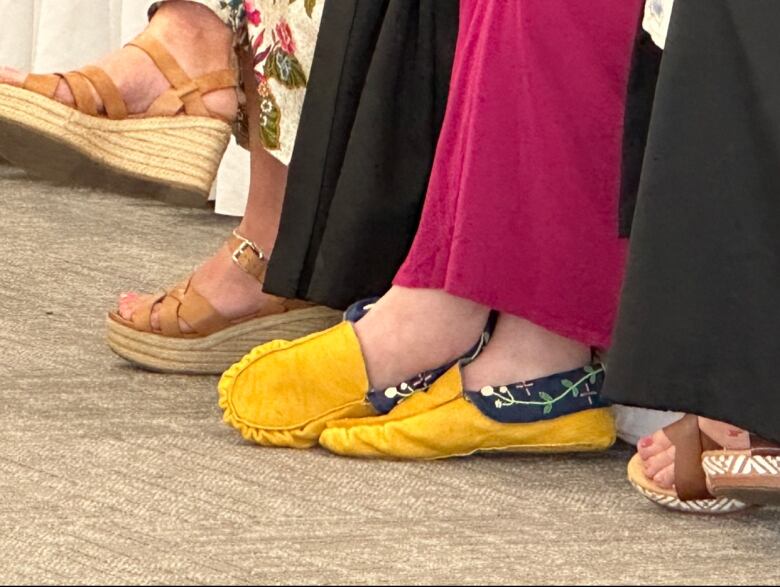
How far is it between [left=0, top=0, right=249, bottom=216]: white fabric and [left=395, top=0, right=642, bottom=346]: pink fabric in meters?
1.38

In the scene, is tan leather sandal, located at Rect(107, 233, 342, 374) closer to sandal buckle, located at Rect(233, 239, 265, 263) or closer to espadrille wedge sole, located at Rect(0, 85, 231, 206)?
sandal buckle, located at Rect(233, 239, 265, 263)

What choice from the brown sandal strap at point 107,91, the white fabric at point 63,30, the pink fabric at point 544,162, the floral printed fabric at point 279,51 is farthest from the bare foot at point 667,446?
the white fabric at point 63,30

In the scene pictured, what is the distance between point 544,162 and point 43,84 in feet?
1.57

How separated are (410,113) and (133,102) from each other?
270 mm

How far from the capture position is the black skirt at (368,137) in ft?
4.21

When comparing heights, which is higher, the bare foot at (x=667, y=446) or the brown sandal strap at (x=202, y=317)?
the bare foot at (x=667, y=446)

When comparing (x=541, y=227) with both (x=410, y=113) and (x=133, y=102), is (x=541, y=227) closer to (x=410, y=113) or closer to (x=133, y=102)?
(x=410, y=113)

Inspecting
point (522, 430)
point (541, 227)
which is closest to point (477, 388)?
point (522, 430)

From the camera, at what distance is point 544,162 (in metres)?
1.16

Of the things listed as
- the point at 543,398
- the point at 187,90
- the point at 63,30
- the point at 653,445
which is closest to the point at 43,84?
the point at 187,90

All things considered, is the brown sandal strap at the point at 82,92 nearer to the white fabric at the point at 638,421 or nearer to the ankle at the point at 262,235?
the ankle at the point at 262,235

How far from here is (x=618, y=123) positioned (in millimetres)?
1159

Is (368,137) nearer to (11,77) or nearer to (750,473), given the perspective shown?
(11,77)

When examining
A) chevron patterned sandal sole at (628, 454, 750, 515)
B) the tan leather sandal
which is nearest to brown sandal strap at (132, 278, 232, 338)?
the tan leather sandal
